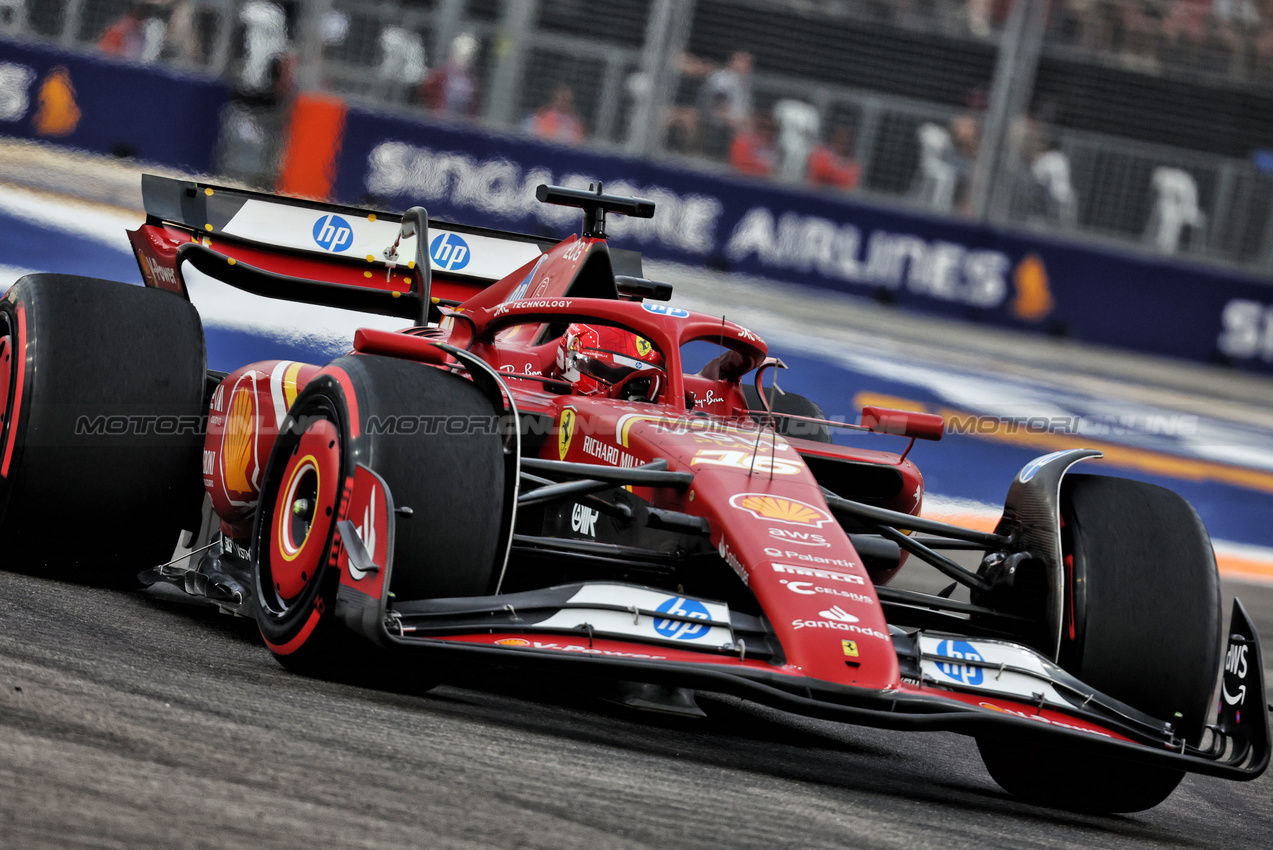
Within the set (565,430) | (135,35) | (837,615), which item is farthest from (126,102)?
(837,615)

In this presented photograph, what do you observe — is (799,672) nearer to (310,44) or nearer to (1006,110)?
(310,44)

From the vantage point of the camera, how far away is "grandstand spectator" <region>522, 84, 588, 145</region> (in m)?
14.8

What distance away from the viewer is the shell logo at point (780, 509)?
12.9 feet

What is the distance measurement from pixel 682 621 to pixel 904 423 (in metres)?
1.49

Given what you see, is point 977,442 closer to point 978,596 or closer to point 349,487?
point 978,596

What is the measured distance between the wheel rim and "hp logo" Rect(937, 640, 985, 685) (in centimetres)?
156

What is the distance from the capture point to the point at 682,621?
363 cm

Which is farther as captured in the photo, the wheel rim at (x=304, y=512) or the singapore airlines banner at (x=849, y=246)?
the singapore airlines banner at (x=849, y=246)

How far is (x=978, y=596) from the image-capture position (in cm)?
455

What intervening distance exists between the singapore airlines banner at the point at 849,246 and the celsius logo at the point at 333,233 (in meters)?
7.88

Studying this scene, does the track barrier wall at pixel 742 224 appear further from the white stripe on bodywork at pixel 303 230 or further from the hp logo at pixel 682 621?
the hp logo at pixel 682 621

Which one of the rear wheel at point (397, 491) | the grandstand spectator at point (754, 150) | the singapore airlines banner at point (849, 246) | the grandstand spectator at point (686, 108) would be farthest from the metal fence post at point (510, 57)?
the rear wheel at point (397, 491)

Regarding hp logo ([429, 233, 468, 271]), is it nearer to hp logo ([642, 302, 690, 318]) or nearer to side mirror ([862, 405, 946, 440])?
hp logo ([642, 302, 690, 318])

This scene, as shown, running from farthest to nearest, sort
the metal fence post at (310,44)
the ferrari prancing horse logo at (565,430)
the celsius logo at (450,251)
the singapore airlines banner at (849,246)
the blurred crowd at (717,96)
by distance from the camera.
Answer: the singapore airlines banner at (849,246)
the metal fence post at (310,44)
the blurred crowd at (717,96)
the celsius logo at (450,251)
the ferrari prancing horse logo at (565,430)
